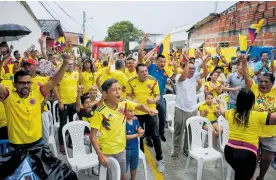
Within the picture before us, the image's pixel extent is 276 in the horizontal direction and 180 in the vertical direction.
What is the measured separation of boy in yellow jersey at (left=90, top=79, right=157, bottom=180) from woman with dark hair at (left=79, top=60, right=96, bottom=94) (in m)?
3.41

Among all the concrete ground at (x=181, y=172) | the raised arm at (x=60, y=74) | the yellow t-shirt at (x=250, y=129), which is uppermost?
the raised arm at (x=60, y=74)

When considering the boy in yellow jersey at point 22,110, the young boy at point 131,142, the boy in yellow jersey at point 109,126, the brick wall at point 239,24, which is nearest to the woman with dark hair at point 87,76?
the young boy at point 131,142

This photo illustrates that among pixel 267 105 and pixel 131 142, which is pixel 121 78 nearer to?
pixel 131 142

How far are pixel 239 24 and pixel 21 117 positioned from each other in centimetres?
1147

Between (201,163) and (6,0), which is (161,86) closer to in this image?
(201,163)

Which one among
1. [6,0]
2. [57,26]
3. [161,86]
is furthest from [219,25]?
[57,26]

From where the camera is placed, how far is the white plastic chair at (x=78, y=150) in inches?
154

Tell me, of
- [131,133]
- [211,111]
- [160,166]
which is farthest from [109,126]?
[211,111]

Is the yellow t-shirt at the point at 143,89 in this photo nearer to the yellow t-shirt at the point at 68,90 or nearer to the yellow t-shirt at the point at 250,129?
the yellow t-shirt at the point at 68,90

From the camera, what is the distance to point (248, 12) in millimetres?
11422

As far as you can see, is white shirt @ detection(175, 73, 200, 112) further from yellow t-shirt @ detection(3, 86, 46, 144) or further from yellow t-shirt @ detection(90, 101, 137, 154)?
yellow t-shirt @ detection(3, 86, 46, 144)

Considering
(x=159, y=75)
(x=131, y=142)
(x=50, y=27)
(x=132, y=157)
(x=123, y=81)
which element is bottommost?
(x=132, y=157)

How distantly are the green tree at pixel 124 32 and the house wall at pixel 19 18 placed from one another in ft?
101

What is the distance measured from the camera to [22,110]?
3.19m
